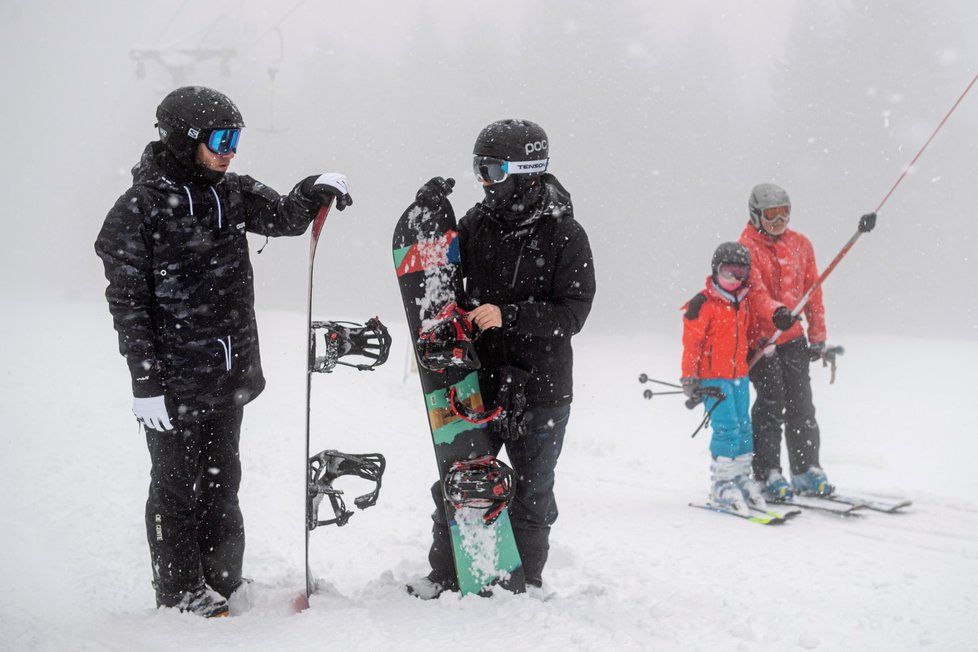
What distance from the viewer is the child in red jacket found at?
5.41 m

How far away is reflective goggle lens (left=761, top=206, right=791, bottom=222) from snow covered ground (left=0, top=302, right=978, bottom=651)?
2.25 m

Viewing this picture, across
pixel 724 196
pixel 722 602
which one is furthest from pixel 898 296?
pixel 722 602

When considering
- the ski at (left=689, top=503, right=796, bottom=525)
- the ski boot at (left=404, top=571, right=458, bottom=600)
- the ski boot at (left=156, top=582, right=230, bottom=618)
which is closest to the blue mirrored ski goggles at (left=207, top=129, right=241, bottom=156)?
the ski boot at (left=156, top=582, right=230, bottom=618)

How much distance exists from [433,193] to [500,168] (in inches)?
13.1

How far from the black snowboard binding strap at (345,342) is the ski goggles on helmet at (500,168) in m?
0.81

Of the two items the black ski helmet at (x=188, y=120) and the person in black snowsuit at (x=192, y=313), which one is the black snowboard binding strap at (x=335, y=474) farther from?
the black ski helmet at (x=188, y=120)

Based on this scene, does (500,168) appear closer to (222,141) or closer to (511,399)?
(511,399)

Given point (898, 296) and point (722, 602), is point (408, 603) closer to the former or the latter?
point (722, 602)

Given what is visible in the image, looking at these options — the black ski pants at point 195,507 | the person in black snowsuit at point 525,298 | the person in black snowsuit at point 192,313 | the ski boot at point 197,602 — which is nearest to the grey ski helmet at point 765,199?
the person in black snowsuit at point 525,298

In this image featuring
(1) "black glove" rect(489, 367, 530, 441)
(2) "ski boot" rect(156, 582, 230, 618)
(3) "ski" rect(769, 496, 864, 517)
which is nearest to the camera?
(2) "ski boot" rect(156, 582, 230, 618)

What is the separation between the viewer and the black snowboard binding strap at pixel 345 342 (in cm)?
313

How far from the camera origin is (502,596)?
316cm

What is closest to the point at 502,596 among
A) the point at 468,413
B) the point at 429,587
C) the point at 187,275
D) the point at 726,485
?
the point at 429,587

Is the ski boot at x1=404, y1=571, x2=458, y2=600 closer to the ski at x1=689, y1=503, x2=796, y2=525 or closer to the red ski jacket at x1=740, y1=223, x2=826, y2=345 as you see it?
the ski at x1=689, y1=503, x2=796, y2=525
